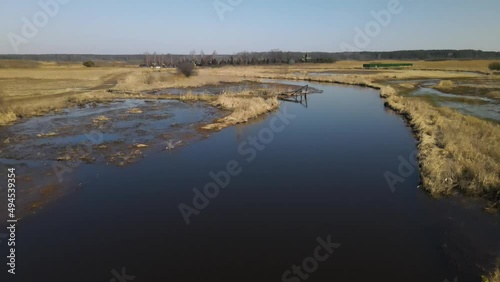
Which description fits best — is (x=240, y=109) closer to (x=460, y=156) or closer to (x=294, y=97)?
(x=294, y=97)

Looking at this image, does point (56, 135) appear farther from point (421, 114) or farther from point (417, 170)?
point (421, 114)

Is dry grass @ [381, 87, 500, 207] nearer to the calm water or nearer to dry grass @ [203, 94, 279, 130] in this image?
the calm water

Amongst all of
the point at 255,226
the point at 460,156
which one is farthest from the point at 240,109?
the point at 255,226

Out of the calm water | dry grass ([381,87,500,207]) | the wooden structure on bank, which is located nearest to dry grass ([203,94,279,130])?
the wooden structure on bank

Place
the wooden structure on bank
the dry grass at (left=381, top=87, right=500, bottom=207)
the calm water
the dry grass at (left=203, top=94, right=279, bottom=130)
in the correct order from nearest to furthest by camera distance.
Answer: the calm water
the dry grass at (left=381, top=87, right=500, bottom=207)
the dry grass at (left=203, top=94, right=279, bottom=130)
the wooden structure on bank

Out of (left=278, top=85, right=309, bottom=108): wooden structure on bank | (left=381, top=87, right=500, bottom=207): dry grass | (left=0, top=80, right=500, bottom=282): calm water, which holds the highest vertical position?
(left=278, top=85, right=309, bottom=108): wooden structure on bank

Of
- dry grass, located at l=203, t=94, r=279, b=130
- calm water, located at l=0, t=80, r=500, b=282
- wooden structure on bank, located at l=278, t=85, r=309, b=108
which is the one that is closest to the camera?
calm water, located at l=0, t=80, r=500, b=282
